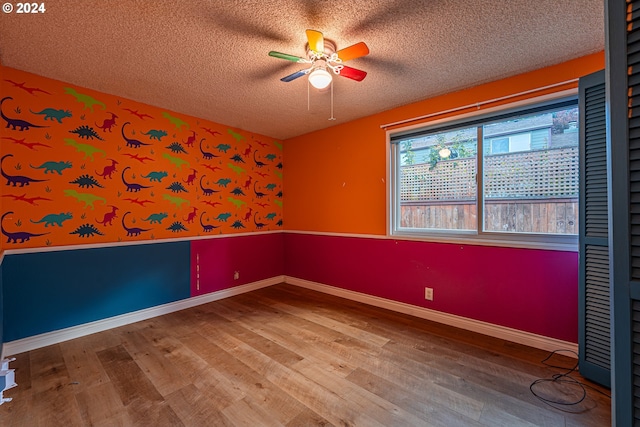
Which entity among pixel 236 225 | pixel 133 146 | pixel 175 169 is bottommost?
pixel 236 225

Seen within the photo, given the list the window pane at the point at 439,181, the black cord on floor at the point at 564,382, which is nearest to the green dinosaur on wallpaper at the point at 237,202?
the window pane at the point at 439,181

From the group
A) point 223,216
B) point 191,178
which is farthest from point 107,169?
point 223,216

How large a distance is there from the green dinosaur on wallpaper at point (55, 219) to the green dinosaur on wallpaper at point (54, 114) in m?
0.88

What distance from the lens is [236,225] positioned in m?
3.90

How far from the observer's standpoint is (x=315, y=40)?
1.69m

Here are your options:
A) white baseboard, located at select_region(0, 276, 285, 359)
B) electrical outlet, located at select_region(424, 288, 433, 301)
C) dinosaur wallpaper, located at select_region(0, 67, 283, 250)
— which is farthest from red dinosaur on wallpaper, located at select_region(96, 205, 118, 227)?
electrical outlet, located at select_region(424, 288, 433, 301)

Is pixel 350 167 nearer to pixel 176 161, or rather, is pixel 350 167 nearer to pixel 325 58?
pixel 325 58

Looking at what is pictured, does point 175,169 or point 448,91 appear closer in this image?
point 448,91

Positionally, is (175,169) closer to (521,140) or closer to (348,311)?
(348,311)

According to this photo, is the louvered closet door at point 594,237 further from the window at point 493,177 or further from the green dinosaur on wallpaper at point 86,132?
the green dinosaur on wallpaper at point 86,132

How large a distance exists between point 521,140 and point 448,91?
0.85m

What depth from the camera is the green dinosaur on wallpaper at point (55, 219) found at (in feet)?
7.99

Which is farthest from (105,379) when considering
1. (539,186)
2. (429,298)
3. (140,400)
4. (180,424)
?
(539,186)

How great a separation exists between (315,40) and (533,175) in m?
2.22
